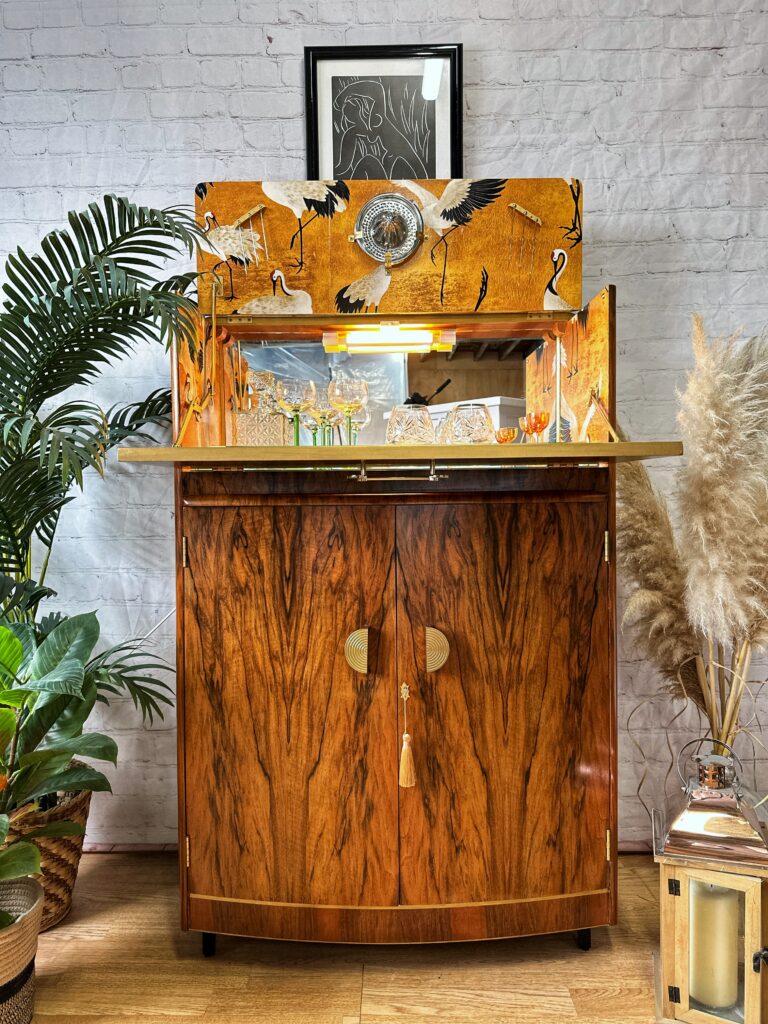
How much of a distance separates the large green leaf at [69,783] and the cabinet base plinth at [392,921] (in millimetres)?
354

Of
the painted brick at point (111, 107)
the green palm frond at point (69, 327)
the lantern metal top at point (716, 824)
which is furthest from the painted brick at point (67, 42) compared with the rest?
the lantern metal top at point (716, 824)

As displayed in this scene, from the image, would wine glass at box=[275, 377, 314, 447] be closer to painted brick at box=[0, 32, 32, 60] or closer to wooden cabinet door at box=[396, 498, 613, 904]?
wooden cabinet door at box=[396, 498, 613, 904]

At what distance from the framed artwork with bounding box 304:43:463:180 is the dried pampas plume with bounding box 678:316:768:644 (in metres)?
1.02

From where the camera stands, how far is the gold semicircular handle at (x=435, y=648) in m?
1.50

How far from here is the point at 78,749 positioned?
1473 millimetres

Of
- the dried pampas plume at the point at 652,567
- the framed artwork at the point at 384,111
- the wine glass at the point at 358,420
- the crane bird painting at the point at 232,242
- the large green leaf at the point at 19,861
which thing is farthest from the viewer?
the framed artwork at the point at 384,111

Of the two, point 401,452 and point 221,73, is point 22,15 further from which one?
point 401,452

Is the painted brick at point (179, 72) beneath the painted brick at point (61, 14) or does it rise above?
beneath

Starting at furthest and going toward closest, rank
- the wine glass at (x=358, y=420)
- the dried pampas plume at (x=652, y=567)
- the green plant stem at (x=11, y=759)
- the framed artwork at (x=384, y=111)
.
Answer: the framed artwork at (x=384, y=111)
the wine glass at (x=358, y=420)
the dried pampas plume at (x=652, y=567)
the green plant stem at (x=11, y=759)

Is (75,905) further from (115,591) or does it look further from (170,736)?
(115,591)

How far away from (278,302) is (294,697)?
0.98 m

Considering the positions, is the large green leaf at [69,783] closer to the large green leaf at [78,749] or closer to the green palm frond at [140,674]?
the large green leaf at [78,749]

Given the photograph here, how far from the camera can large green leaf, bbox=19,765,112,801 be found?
149 centimetres

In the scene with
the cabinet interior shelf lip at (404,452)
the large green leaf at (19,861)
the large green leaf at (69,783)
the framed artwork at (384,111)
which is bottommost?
the large green leaf at (19,861)
